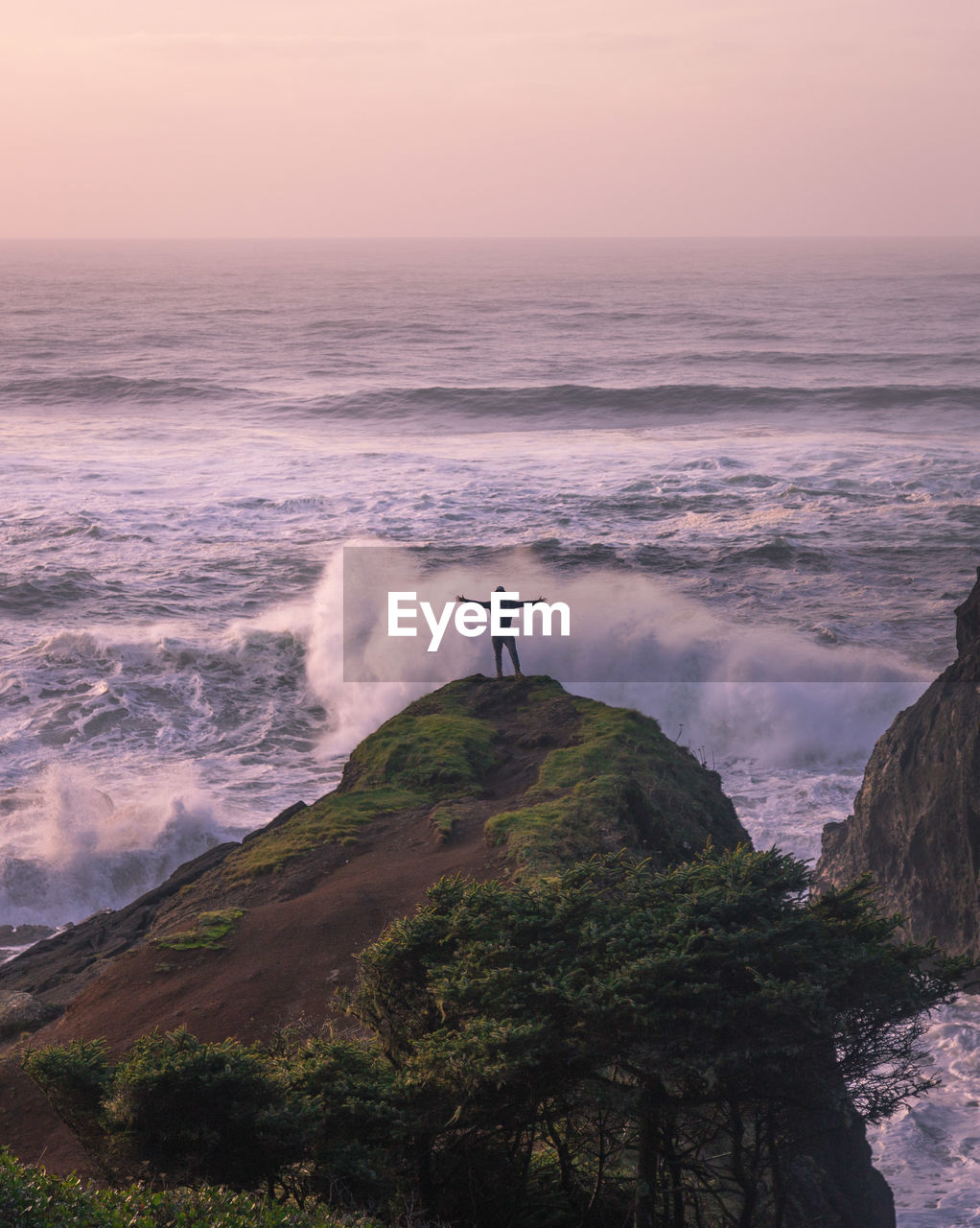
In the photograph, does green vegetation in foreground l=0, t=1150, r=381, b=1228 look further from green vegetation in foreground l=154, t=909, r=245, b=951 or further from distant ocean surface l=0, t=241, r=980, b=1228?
distant ocean surface l=0, t=241, r=980, b=1228

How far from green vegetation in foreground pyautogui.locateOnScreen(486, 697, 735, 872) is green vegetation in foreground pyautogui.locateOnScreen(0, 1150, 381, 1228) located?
4.37 metres

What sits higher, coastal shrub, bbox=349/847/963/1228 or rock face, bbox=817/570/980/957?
coastal shrub, bbox=349/847/963/1228

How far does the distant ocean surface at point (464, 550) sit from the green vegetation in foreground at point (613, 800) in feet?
12.0

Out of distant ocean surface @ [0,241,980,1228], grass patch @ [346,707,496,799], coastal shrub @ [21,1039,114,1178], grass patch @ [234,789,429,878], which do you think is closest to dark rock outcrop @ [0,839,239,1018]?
grass patch @ [234,789,429,878]

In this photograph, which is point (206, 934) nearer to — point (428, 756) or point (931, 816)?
point (428, 756)

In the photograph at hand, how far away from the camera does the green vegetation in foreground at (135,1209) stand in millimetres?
4941

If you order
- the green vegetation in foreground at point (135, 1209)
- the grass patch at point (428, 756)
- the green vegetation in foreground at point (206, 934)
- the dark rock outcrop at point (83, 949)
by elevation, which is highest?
the green vegetation in foreground at point (135, 1209)

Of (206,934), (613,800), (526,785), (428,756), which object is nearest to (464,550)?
(428,756)

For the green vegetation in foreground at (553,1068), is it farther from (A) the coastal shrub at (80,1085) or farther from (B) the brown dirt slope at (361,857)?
(B) the brown dirt slope at (361,857)

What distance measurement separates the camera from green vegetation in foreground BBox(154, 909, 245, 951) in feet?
31.2

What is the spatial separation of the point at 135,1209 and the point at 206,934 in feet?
15.3

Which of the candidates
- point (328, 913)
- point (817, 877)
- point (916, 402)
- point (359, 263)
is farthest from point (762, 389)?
point (359, 263)

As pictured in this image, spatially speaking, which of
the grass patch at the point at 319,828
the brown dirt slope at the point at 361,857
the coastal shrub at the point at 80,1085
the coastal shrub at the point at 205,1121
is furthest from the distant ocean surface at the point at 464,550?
the coastal shrub at the point at 80,1085

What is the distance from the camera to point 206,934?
9641 millimetres
